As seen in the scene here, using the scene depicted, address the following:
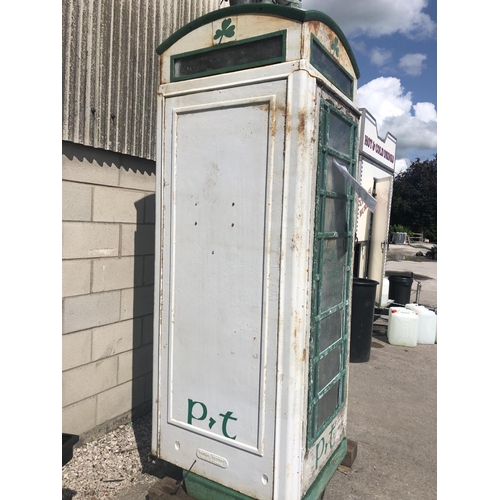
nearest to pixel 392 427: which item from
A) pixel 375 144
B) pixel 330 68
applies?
pixel 330 68

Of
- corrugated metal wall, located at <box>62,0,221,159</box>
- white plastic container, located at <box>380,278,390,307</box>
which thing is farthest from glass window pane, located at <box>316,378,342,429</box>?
white plastic container, located at <box>380,278,390,307</box>

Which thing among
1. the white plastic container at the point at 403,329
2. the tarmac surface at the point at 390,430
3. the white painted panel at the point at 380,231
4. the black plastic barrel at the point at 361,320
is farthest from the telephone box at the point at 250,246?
the white painted panel at the point at 380,231

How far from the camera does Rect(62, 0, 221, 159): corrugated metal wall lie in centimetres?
322

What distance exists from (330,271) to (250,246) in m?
0.66

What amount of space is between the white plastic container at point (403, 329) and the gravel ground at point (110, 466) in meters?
4.58

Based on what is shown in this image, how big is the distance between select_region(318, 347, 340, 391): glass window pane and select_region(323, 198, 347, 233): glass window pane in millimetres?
880

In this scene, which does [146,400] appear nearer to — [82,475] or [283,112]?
[82,475]

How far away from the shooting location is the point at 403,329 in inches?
275

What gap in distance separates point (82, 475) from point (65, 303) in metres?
1.29

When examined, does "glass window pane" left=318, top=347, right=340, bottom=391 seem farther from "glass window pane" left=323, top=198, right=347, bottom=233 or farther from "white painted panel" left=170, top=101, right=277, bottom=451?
"glass window pane" left=323, top=198, right=347, bottom=233

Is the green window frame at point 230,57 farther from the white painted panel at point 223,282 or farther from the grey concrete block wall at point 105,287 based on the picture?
the grey concrete block wall at point 105,287

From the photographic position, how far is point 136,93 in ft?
12.6

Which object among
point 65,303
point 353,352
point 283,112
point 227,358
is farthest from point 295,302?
point 353,352

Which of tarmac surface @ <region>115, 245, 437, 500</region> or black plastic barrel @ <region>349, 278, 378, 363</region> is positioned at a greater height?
black plastic barrel @ <region>349, 278, 378, 363</region>
